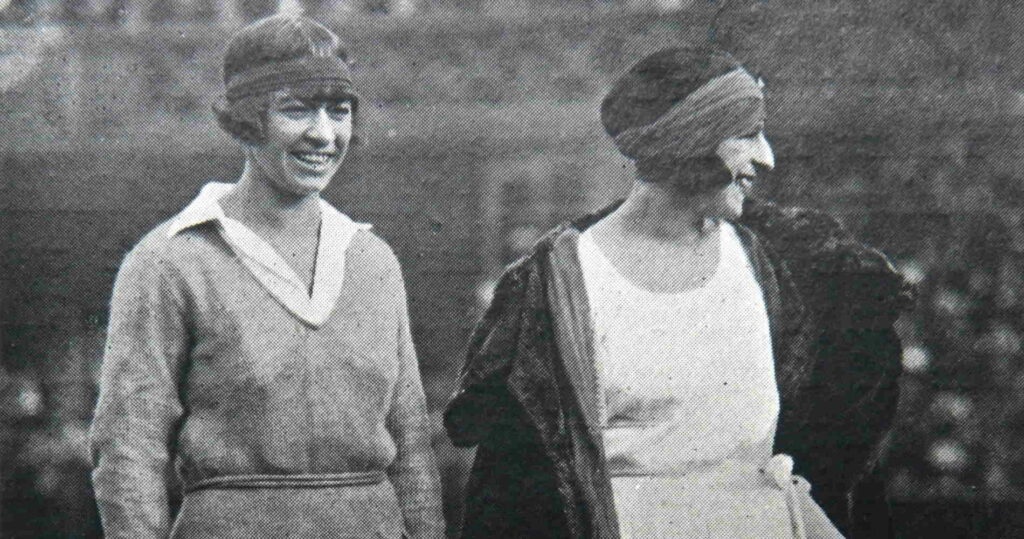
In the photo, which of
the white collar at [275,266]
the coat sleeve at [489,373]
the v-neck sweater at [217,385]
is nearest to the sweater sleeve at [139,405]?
the v-neck sweater at [217,385]

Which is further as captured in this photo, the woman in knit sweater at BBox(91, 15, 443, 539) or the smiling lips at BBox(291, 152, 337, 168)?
the smiling lips at BBox(291, 152, 337, 168)

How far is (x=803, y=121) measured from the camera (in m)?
2.16

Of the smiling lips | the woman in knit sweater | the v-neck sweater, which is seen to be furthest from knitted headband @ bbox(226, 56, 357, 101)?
the v-neck sweater

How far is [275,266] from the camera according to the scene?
176 cm

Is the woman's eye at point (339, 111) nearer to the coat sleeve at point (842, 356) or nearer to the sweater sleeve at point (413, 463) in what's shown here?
the sweater sleeve at point (413, 463)

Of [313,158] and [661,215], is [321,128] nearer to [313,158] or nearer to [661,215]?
[313,158]

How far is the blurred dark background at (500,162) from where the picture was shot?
6.96ft

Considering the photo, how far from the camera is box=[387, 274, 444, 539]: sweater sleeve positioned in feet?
5.94

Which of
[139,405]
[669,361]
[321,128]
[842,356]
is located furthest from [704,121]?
[139,405]

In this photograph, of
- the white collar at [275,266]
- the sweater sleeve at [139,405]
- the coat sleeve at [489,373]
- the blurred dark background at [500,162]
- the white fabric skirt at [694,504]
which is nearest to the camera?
the sweater sleeve at [139,405]

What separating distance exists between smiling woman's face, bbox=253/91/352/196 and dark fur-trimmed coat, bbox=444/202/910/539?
410 millimetres

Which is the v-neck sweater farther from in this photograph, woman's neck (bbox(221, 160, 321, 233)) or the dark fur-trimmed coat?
the dark fur-trimmed coat

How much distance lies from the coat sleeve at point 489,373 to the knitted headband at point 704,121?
32 centimetres

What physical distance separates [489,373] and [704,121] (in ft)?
1.84
